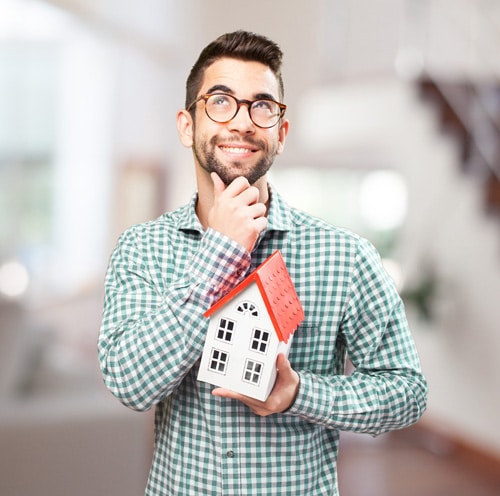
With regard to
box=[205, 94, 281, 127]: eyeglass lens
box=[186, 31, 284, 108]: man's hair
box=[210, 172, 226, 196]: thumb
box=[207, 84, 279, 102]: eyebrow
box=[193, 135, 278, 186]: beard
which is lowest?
box=[210, 172, 226, 196]: thumb

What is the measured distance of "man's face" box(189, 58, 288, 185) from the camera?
1.32m

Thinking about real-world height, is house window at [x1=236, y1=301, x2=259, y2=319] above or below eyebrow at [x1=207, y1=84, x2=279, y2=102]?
below

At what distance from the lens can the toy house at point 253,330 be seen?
4.15 ft

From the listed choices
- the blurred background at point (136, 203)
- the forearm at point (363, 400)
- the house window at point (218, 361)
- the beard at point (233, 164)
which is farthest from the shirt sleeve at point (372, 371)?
the blurred background at point (136, 203)

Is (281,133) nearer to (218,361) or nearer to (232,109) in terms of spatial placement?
(232,109)

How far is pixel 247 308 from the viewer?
4.32 ft

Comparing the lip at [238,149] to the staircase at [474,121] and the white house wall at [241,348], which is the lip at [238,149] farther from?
the staircase at [474,121]

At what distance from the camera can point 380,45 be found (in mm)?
6184

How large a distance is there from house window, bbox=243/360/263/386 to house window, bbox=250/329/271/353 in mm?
24

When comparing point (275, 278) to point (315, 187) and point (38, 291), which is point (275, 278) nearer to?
point (38, 291)

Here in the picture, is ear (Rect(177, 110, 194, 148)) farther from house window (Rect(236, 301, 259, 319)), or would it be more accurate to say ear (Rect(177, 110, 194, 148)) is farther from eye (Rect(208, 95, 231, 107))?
house window (Rect(236, 301, 259, 319))

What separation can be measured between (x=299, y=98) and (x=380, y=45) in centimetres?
153

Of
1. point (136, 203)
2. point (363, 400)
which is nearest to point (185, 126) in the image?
point (363, 400)

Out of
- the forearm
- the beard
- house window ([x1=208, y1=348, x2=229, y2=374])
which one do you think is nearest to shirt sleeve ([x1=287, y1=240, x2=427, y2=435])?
the forearm
